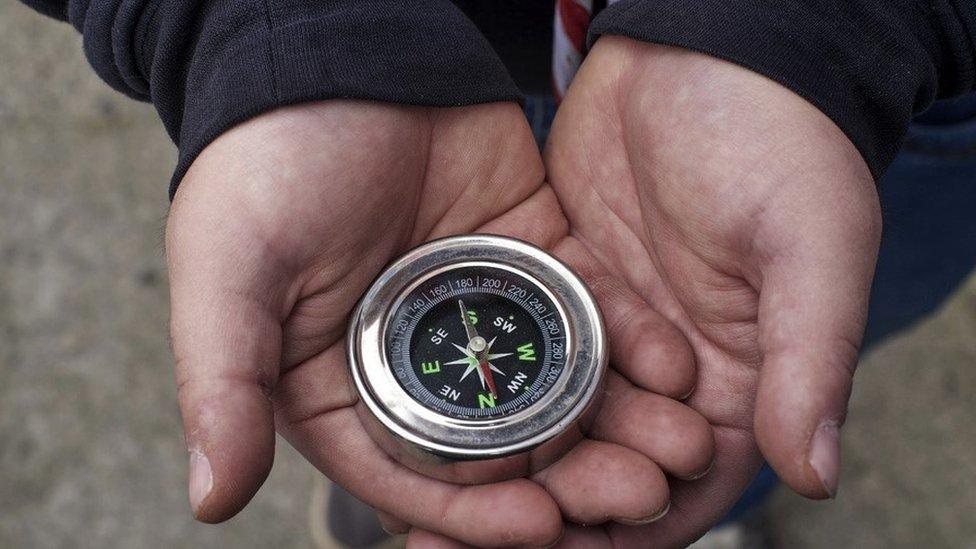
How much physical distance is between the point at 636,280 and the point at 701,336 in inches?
10.6

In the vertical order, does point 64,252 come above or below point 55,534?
above

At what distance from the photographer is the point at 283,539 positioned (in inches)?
160

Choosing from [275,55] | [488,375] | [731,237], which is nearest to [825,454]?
[731,237]

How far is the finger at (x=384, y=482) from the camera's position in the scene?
2.20 meters

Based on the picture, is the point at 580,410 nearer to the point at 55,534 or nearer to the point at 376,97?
the point at 376,97

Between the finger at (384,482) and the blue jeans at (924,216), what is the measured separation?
121 cm

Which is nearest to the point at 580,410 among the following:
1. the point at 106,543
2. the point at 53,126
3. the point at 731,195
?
the point at 731,195

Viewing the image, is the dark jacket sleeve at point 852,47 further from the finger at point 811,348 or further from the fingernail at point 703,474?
the fingernail at point 703,474

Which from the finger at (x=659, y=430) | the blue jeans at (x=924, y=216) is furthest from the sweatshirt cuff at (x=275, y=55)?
the finger at (x=659, y=430)

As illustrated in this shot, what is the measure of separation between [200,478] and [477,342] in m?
0.78

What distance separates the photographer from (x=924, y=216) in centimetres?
287

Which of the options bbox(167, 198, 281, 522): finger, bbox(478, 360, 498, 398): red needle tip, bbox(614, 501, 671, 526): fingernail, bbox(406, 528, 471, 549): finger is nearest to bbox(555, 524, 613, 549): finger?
bbox(614, 501, 671, 526): fingernail

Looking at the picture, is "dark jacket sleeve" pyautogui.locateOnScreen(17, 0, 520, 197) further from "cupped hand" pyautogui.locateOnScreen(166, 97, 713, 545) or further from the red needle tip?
the red needle tip

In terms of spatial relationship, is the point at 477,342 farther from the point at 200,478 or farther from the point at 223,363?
the point at 200,478
